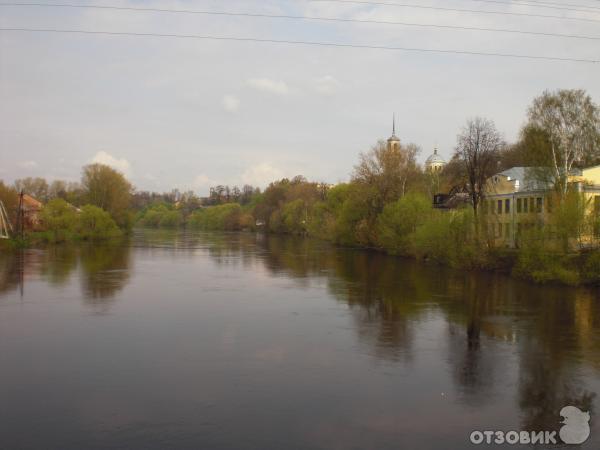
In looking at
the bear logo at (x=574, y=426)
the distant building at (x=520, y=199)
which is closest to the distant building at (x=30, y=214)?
the distant building at (x=520, y=199)

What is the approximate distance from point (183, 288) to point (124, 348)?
13.5m

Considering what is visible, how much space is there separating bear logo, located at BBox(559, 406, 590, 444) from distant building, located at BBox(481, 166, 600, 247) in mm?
23442

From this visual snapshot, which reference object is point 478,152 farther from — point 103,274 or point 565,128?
point 103,274

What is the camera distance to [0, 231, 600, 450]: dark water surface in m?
10.4

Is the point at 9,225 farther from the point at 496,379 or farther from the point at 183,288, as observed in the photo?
the point at 496,379

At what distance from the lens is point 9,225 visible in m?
67.4

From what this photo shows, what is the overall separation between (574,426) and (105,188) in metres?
85.1

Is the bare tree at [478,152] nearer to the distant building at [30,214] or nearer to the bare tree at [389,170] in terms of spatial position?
the bare tree at [389,170]

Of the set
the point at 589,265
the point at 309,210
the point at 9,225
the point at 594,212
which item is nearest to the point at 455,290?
the point at 589,265

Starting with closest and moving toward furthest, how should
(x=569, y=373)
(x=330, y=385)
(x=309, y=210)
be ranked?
1. (x=330, y=385)
2. (x=569, y=373)
3. (x=309, y=210)

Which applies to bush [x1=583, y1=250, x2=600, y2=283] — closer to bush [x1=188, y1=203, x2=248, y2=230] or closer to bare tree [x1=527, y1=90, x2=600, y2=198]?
bare tree [x1=527, y1=90, x2=600, y2=198]

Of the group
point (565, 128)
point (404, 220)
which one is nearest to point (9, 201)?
point (404, 220)

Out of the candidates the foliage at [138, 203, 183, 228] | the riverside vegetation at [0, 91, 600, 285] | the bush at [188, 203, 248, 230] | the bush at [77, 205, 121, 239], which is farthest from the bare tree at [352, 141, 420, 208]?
the foliage at [138, 203, 183, 228]

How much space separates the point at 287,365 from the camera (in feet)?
47.8
